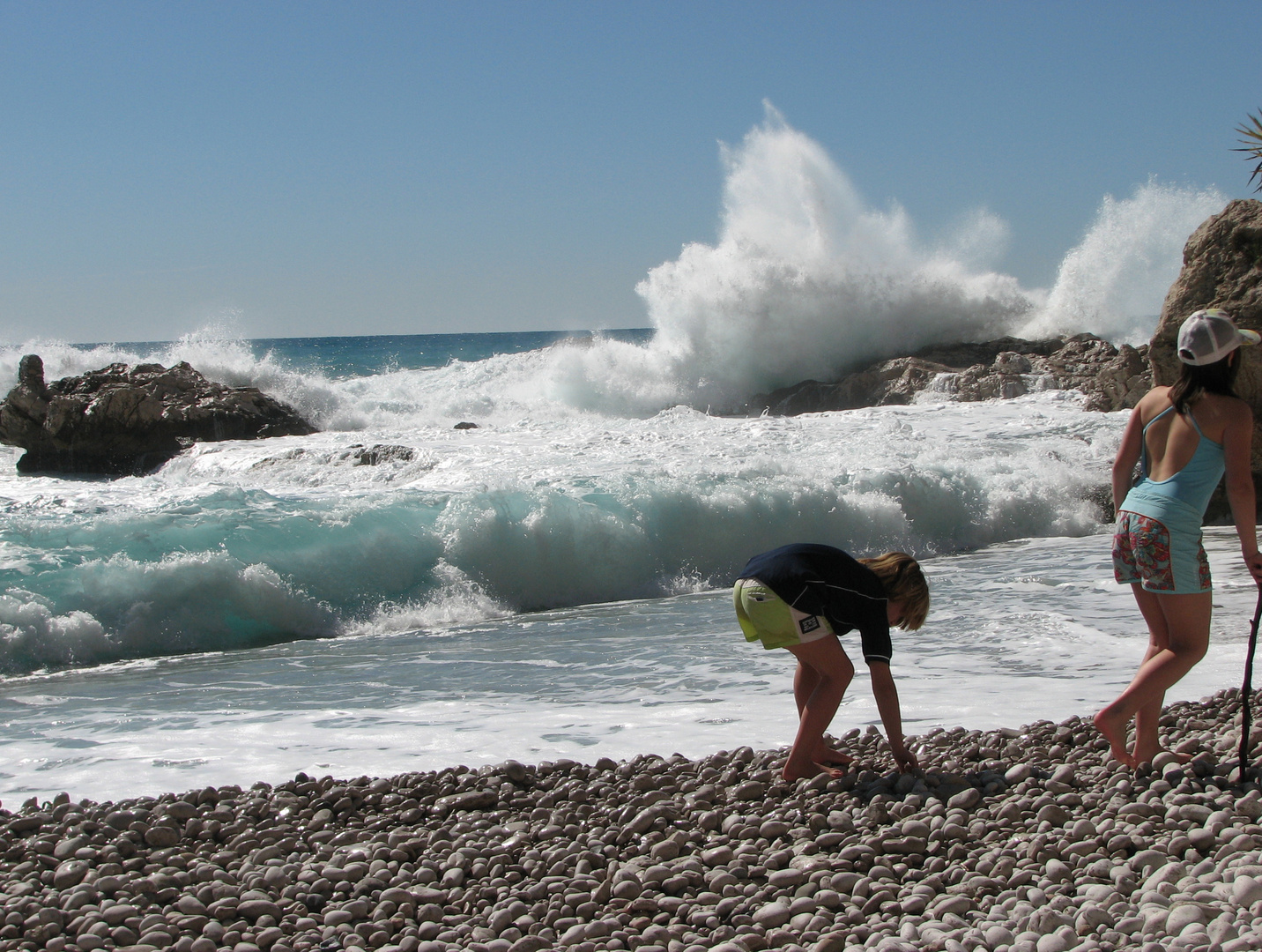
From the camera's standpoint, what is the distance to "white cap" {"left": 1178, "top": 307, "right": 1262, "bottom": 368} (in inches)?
121

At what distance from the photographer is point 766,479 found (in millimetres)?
11109

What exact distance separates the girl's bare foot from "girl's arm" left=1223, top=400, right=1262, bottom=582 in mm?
647

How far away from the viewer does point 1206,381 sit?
312 centimetres

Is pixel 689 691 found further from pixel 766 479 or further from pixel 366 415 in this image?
pixel 366 415

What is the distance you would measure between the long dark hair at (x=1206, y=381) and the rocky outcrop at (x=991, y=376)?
43.2 ft

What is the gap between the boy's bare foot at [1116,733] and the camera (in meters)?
3.26

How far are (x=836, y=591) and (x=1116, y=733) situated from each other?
3.27 feet

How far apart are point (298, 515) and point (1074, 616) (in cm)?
647

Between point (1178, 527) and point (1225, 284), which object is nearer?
point (1178, 527)

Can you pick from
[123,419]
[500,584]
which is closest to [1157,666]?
[500,584]

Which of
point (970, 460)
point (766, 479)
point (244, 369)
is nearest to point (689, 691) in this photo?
point (766, 479)

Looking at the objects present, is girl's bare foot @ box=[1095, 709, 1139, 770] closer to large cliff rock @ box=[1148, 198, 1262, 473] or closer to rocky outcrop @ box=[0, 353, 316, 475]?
large cliff rock @ box=[1148, 198, 1262, 473]

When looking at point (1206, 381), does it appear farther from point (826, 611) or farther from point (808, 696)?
point (808, 696)

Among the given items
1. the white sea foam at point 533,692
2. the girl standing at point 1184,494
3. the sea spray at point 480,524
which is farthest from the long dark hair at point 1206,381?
the sea spray at point 480,524
